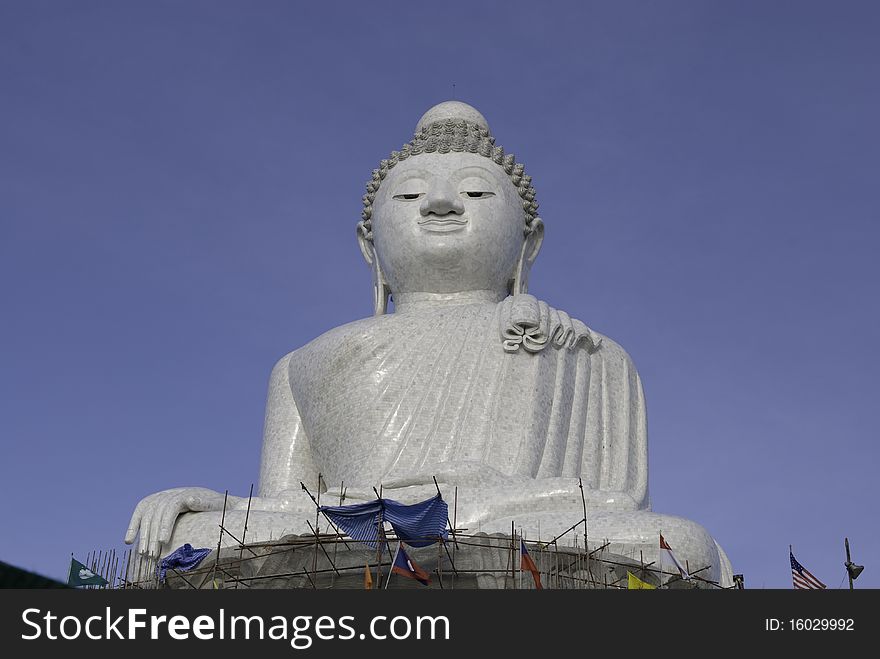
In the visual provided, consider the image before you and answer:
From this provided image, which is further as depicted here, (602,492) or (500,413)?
(500,413)

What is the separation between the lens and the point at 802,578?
12477mm

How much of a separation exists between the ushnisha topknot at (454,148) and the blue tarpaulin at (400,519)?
564 cm

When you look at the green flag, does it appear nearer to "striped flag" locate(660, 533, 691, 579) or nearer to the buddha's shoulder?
the buddha's shoulder

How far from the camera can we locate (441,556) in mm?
10922

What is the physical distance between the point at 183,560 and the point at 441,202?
15.8 feet

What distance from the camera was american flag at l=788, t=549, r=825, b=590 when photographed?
40.7 ft

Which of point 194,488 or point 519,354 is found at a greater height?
point 519,354
